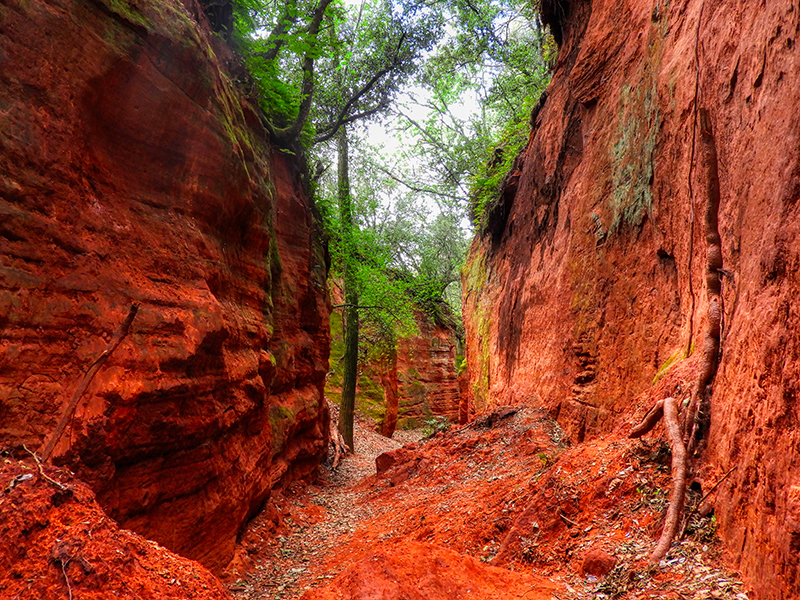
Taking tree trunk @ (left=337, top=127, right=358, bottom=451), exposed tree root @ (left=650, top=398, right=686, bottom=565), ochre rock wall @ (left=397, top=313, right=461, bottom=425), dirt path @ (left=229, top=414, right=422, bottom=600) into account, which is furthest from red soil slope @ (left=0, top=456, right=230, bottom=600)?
ochre rock wall @ (left=397, top=313, right=461, bottom=425)

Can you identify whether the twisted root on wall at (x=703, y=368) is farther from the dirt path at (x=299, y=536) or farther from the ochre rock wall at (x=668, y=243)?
the dirt path at (x=299, y=536)

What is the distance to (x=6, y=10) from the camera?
3.21 metres

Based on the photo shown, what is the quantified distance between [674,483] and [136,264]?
16.7 ft

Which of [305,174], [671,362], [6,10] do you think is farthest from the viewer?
[305,174]

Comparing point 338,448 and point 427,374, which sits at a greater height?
point 427,374

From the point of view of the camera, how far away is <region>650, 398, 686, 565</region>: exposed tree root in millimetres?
2951

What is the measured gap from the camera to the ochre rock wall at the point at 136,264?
10.5ft

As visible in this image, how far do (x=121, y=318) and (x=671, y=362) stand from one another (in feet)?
18.5

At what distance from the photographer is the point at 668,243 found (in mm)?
5258

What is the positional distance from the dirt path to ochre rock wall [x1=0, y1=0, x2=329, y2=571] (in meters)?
0.43

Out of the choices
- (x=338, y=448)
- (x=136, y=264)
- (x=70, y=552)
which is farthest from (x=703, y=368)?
(x=338, y=448)

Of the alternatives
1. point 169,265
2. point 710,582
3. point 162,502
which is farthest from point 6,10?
point 710,582

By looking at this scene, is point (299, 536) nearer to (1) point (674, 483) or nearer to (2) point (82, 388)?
(2) point (82, 388)

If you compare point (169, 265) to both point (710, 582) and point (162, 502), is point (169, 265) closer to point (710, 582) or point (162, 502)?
point (162, 502)
